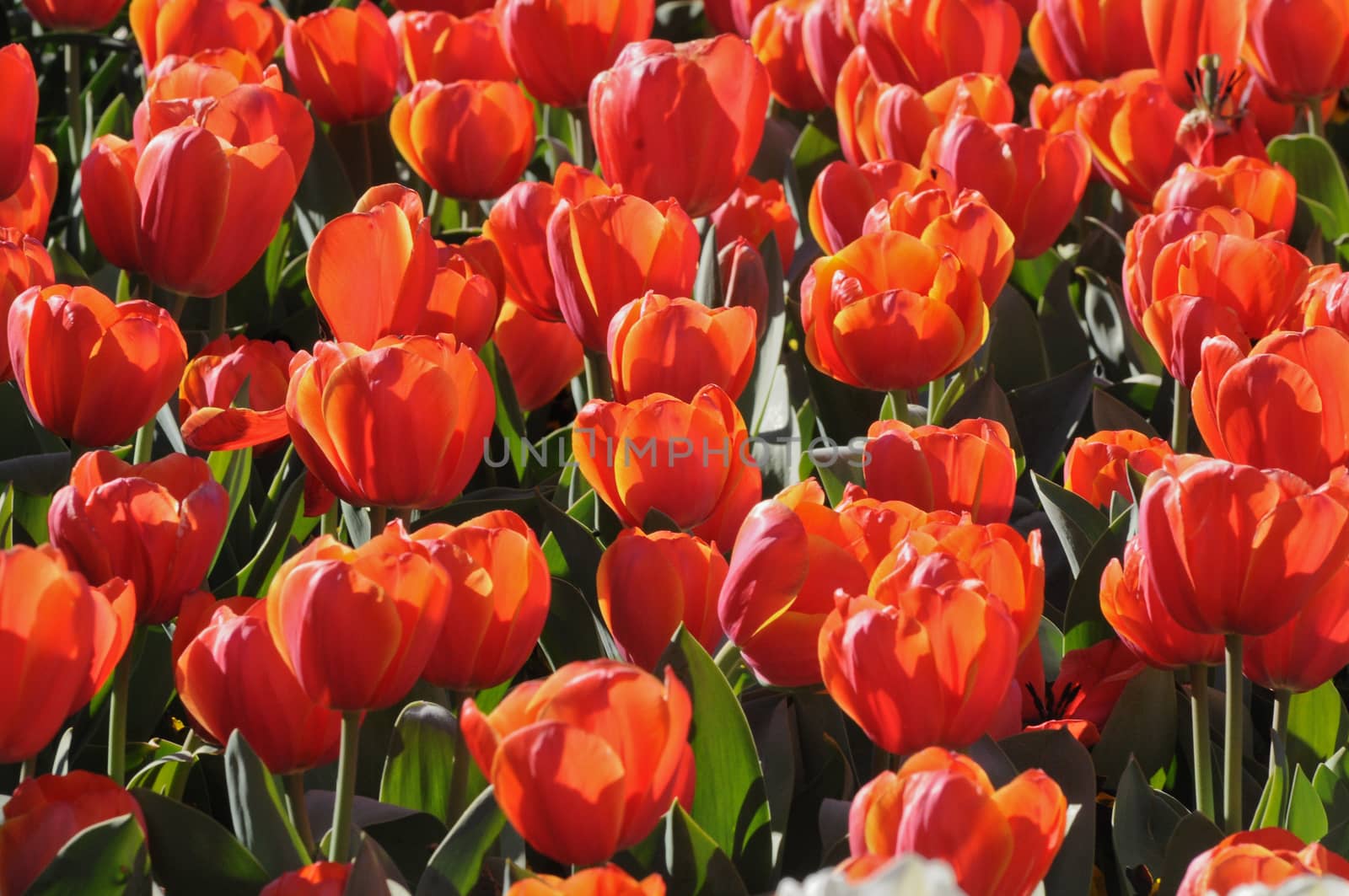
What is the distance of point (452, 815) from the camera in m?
0.83

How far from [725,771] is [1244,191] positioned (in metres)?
0.80

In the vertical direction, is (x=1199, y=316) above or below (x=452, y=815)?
above

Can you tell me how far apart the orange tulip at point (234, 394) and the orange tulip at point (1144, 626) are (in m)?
0.52

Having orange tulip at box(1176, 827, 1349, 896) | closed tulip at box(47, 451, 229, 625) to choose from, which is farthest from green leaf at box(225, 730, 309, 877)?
orange tulip at box(1176, 827, 1349, 896)

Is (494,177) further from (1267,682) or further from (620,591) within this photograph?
(1267,682)

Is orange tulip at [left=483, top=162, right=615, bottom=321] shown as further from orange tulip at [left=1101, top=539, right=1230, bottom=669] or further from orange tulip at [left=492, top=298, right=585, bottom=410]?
orange tulip at [left=1101, top=539, right=1230, bottom=669]

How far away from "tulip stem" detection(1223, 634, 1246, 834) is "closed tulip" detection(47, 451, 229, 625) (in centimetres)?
52

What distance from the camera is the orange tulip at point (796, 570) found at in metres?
0.79

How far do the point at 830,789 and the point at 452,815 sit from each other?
0.20 meters

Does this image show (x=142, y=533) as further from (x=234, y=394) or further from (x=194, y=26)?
(x=194, y=26)

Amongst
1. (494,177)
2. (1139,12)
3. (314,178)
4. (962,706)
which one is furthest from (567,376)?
(1139,12)

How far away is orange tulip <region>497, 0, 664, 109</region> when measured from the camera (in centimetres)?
154

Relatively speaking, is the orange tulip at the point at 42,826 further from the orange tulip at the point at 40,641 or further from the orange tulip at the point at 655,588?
the orange tulip at the point at 655,588

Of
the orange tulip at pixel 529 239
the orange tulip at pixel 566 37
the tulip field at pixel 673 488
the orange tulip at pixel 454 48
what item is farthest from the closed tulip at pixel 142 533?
the orange tulip at pixel 454 48
